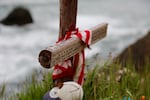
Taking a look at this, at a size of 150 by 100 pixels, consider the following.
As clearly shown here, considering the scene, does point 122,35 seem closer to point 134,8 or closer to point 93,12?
point 93,12

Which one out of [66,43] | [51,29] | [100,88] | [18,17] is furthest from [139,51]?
[18,17]

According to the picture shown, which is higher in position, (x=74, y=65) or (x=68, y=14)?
(x=68, y=14)

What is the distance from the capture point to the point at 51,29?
9.20 meters

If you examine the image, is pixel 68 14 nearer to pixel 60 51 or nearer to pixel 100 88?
pixel 60 51

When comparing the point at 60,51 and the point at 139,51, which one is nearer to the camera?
the point at 60,51

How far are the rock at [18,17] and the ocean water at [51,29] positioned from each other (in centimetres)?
15

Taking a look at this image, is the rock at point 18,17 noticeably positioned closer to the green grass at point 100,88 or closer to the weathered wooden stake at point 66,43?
the green grass at point 100,88

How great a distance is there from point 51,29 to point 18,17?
4.74 feet

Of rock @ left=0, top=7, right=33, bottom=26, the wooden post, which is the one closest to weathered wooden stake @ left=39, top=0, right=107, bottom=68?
the wooden post

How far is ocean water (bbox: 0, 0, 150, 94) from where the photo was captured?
7.27 m

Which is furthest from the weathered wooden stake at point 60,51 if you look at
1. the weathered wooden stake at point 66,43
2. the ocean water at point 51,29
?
the ocean water at point 51,29

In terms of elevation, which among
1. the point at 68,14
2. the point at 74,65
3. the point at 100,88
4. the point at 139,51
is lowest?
the point at 139,51

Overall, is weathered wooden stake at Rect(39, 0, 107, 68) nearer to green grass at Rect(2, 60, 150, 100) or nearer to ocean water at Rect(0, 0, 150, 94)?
green grass at Rect(2, 60, 150, 100)

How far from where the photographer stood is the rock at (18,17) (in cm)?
1002
